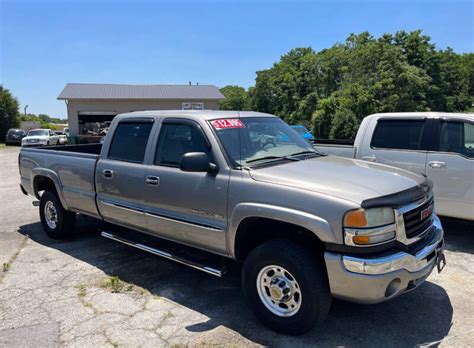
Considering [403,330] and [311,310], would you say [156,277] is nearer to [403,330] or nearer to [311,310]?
[311,310]

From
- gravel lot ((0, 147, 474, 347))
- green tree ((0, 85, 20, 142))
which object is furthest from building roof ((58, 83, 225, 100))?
gravel lot ((0, 147, 474, 347))

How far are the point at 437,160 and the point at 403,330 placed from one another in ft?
10.5

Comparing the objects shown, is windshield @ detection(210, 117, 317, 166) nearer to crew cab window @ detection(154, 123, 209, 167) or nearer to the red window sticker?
the red window sticker

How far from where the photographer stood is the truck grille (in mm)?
3381

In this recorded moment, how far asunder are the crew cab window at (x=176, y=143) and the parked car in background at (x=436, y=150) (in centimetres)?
341

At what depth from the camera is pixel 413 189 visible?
11.7 feet

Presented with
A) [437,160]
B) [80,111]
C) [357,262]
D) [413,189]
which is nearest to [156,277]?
[357,262]

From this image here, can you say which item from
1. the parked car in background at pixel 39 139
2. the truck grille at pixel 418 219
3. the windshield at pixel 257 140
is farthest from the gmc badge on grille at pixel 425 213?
the parked car in background at pixel 39 139

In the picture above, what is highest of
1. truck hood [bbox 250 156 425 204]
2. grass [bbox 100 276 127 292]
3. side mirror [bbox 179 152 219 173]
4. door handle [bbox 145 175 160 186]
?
side mirror [bbox 179 152 219 173]

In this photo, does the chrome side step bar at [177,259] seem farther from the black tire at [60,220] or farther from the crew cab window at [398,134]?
the crew cab window at [398,134]

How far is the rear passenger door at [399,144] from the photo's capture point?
244 inches

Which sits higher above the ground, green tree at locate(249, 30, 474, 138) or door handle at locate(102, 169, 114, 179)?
green tree at locate(249, 30, 474, 138)

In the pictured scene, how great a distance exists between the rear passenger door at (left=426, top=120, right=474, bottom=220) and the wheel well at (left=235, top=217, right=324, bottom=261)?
10.8ft

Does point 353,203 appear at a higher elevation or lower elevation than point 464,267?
higher
